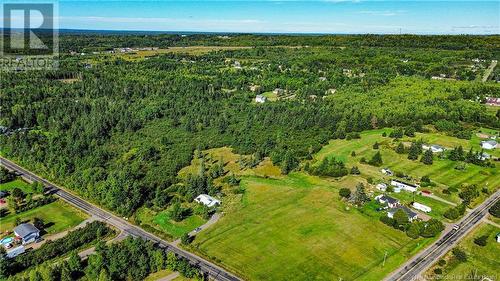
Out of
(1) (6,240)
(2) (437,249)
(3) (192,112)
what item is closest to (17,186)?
(1) (6,240)

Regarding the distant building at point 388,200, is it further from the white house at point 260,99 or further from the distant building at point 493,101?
the distant building at point 493,101

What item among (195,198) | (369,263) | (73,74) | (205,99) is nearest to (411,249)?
(369,263)

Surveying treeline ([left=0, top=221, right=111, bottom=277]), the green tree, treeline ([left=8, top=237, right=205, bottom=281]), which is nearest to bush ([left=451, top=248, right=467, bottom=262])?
the green tree

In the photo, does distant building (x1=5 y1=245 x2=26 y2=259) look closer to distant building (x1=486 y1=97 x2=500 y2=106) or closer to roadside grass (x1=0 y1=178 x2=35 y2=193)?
roadside grass (x1=0 y1=178 x2=35 y2=193)

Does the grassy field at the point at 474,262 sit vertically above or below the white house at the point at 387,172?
below

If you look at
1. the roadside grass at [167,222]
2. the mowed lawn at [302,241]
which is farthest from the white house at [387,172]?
the roadside grass at [167,222]

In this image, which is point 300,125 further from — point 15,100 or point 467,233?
point 15,100
